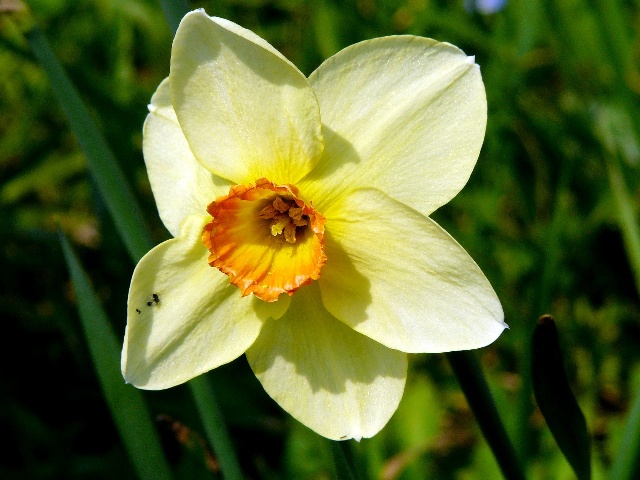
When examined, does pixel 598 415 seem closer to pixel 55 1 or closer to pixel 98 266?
pixel 98 266

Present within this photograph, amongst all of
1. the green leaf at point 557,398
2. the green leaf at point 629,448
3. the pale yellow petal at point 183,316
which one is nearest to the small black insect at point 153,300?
the pale yellow petal at point 183,316

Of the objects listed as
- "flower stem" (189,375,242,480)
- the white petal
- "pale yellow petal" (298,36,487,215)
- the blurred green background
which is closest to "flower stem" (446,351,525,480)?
"pale yellow petal" (298,36,487,215)

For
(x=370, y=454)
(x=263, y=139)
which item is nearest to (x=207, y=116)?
(x=263, y=139)

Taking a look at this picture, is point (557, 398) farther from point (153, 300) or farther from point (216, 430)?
point (153, 300)

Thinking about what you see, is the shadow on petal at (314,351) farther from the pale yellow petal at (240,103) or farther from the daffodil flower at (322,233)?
the pale yellow petal at (240,103)

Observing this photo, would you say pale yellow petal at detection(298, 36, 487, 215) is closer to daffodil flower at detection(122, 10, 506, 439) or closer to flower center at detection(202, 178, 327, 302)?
daffodil flower at detection(122, 10, 506, 439)

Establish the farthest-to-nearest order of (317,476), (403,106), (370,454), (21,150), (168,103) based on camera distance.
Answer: (21,150), (317,476), (370,454), (168,103), (403,106)
